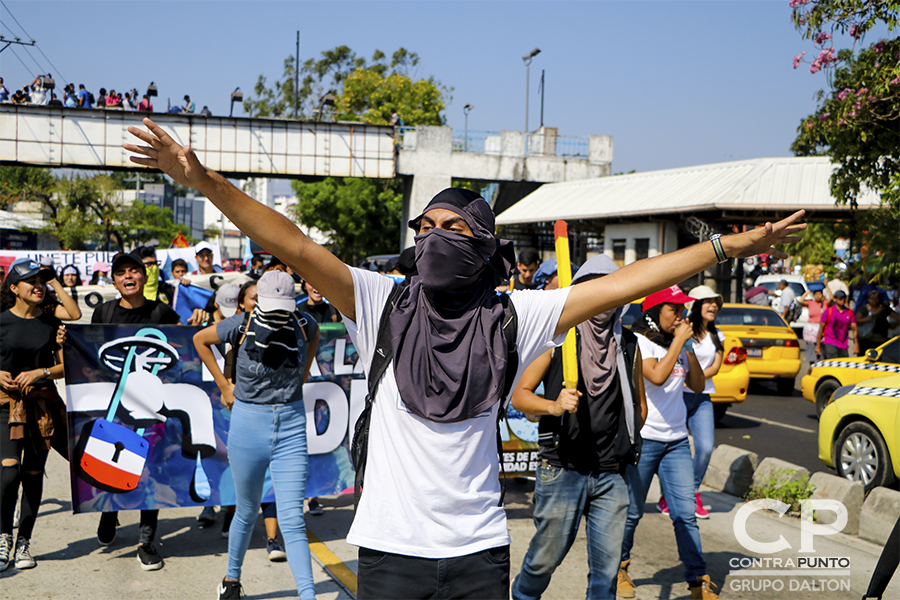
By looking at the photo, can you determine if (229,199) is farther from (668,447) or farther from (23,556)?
(23,556)

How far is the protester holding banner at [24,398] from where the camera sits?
16.8 ft

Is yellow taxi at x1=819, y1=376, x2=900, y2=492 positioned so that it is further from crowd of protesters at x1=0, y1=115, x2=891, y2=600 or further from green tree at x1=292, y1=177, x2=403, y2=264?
green tree at x1=292, y1=177, x2=403, y2=264

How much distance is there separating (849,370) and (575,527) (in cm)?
809

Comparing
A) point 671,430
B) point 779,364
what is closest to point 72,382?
point 671,430

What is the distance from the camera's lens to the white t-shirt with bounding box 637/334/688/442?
4.82 m

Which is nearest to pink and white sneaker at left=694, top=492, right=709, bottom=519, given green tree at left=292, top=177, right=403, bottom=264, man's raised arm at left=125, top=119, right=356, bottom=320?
man's raised arm at left=125, top=119, right=356, bottom=320

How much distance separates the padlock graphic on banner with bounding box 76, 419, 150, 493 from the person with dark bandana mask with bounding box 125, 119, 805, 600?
3740mm

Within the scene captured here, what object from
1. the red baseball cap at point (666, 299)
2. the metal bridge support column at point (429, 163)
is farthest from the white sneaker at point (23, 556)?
the metal bridge support column at point (429, 163)

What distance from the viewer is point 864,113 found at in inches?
395

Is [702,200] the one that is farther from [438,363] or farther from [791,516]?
[438,363]

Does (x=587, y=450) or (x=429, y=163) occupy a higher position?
(x=429, y=163)

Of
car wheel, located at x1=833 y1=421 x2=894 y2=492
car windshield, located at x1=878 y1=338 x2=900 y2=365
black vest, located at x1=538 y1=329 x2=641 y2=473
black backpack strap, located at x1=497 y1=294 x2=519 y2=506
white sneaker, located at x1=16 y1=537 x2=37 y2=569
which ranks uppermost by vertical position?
black backpack strap, located at x1=497 y1=294 x2=519 y2=506

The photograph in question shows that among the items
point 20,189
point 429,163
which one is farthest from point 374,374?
point 20,189

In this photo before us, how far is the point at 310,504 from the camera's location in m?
6.50
